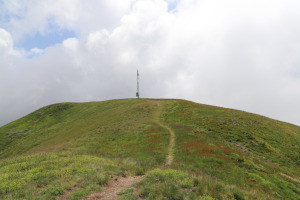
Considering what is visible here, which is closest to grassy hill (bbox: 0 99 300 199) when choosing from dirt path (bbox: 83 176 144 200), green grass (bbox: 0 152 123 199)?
green grass (bbox: 0 152 123 199)

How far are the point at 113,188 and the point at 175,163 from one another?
9801 millimetres

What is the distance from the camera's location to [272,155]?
2570cm

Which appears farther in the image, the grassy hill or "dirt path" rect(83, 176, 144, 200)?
the grassy hill

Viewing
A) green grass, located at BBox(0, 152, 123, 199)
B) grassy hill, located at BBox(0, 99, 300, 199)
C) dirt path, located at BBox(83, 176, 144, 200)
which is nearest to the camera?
dirt path, located at BBox(83, 176, 144, 200)

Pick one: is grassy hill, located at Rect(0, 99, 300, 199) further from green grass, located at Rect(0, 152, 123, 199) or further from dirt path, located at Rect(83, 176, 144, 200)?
dirt path, located at Rect(83, 176, 144, 200)

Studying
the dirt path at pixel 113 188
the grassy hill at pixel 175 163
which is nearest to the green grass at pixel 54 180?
the grassy hill at pixel 175 163

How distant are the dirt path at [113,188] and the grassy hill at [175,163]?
16.2 inches

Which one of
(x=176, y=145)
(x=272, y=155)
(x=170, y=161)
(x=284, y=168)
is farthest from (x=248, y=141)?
(x=170, y=161)

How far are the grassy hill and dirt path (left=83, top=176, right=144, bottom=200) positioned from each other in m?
0.41

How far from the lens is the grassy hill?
32.3 feet

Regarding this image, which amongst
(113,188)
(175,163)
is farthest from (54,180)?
(175,163)

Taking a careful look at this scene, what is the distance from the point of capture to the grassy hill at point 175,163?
9836 millimetres

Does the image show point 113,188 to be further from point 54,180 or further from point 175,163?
point 175,163

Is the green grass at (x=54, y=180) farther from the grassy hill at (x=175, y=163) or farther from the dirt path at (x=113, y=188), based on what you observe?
the dirt path at (x=113, y=188)
